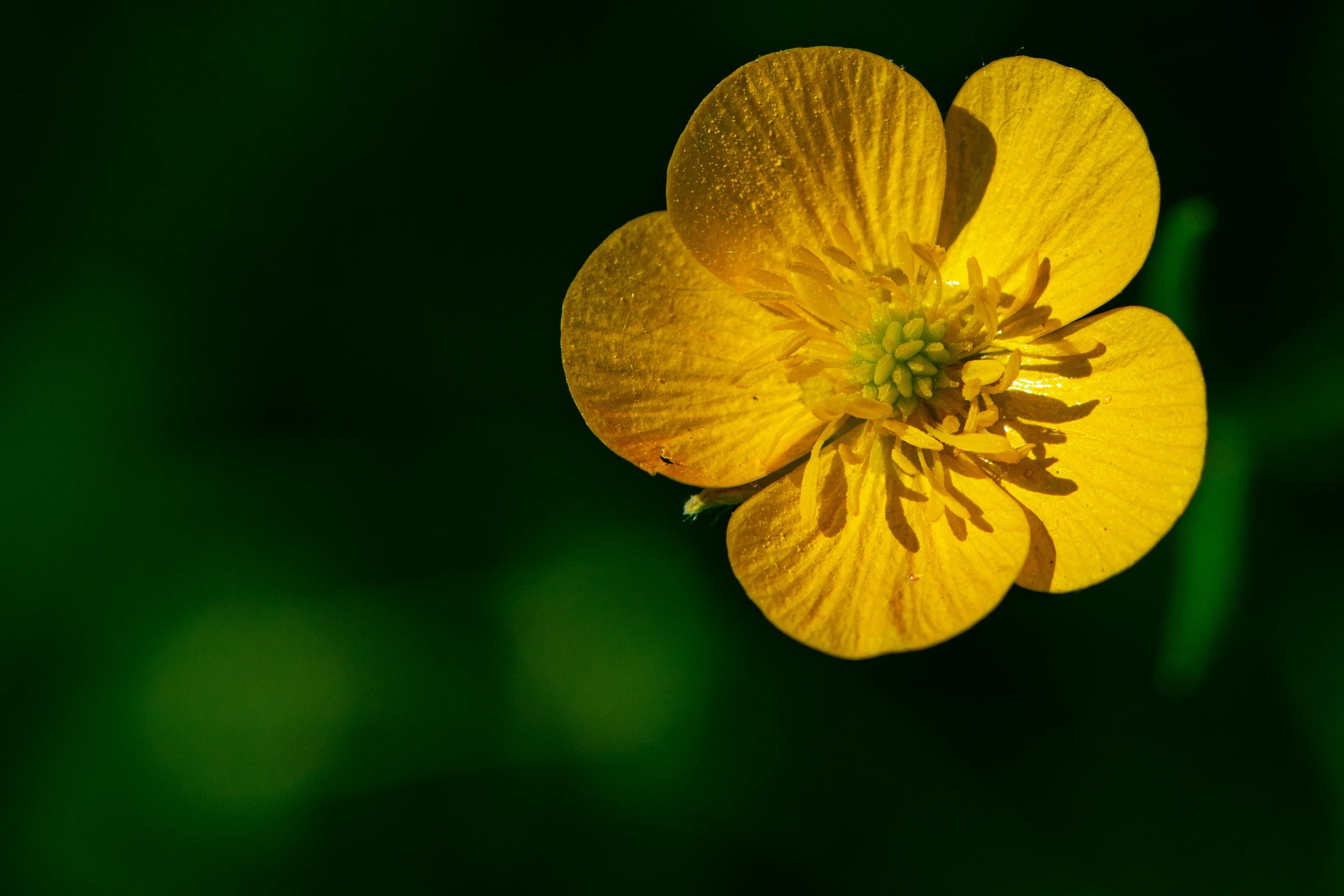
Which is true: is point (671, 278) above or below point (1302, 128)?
below

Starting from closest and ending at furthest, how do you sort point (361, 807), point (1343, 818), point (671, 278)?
point (671, 278), point (1343, 818), point (361, 807)

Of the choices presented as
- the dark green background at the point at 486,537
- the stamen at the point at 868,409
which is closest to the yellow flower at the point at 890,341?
the stamen at the point at 868,409

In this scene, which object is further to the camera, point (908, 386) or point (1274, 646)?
point (1274, 646)

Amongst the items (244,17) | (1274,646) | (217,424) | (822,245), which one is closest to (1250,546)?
(1274,646)

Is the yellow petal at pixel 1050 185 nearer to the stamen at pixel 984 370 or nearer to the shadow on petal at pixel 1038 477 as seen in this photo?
the stamen at pixel 984 370

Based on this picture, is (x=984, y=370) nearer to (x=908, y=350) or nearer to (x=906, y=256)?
(x=908, y=350)

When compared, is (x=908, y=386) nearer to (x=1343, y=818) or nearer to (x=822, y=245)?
(x=822, y=245)

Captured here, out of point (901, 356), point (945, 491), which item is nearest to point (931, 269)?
point (901, 356)

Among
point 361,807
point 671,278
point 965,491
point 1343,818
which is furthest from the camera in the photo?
point 361,807

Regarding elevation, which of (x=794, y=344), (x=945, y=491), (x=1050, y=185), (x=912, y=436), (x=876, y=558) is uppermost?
(x=1050, y=185)
